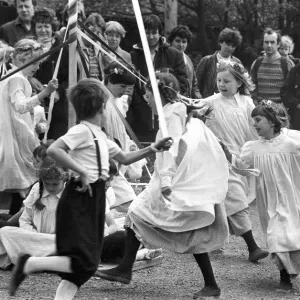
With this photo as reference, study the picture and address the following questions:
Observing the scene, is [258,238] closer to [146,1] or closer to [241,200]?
[241,200]

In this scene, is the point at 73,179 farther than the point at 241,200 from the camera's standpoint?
No

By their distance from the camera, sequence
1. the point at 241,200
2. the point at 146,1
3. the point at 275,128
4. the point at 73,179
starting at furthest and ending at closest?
the point at 146,1
the point at 241,200
the point at 275,128
the point at 73,179

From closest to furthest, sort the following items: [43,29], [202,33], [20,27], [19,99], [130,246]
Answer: [130,246]
[19,99]
[43,29]
[20,27]
[202,33]

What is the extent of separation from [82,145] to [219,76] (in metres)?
2.32

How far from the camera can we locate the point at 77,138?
204 inches

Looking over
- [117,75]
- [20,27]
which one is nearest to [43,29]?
[20,27]

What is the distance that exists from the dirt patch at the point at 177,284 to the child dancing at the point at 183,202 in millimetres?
156

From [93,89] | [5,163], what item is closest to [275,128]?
[93,89]

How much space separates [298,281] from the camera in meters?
6.52

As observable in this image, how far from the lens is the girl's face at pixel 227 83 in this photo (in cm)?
725

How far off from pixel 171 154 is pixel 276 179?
2.80 ft

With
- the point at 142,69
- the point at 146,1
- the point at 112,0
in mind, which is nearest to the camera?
the point at 142,69

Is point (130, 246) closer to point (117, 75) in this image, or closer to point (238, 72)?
point (238, 72)

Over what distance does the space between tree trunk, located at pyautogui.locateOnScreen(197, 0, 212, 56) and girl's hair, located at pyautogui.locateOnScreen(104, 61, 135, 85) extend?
951 cm
